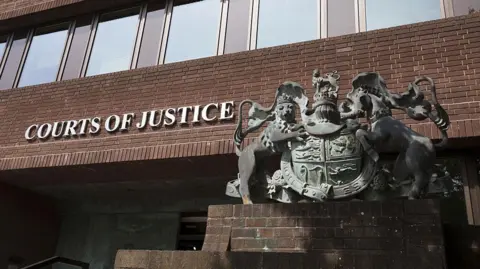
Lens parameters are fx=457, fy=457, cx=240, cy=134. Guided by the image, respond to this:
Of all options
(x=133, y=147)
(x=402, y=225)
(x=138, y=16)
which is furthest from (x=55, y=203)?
(x=402, y=225)

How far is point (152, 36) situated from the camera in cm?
877

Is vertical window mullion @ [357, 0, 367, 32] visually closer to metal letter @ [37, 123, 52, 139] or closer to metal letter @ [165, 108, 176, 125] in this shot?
metal letter @ [165, 108, 176, 125]

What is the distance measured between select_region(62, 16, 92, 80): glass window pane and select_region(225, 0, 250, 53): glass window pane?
3215mm

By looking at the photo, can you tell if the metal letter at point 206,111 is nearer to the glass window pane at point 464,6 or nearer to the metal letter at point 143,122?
the metal letter at point 143,122

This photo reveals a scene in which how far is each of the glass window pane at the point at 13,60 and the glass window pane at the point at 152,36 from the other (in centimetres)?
325

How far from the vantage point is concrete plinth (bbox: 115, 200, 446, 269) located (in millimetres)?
3555

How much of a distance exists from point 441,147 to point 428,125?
176cm

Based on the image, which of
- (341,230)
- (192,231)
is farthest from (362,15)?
(192,231)

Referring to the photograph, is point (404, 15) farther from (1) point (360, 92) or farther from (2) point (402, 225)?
(2) point (402, 225)

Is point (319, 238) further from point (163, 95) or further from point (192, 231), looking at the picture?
point (192, 231)

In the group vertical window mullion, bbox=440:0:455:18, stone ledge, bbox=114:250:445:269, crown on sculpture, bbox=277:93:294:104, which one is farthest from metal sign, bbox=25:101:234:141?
vertical window mullion, bbox=440:0:455:18

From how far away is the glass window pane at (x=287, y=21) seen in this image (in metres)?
7.63

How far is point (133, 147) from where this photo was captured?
24.3 ft

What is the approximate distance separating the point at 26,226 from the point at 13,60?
3.67 meters
